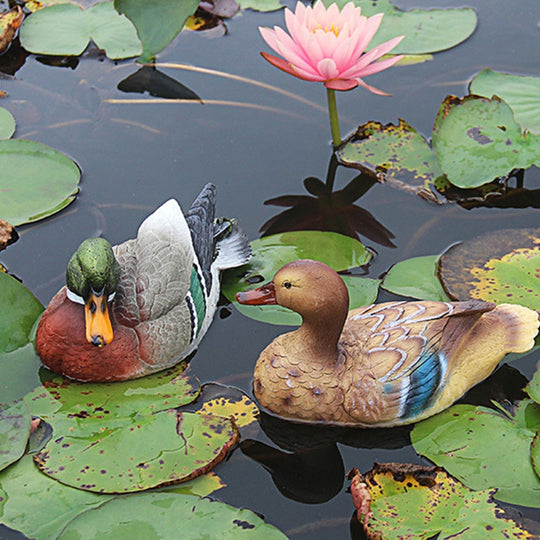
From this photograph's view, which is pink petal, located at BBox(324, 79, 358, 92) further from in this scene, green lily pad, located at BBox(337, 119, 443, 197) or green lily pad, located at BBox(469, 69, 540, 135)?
green lily pad, located at BBox(469, 69, 540, 135)

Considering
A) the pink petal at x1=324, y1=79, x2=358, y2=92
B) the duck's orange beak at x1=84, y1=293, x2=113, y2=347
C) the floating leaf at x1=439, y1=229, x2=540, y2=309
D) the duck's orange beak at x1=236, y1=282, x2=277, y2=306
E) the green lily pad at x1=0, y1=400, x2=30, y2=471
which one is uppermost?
the pink petal at x1=324, y1=79, x2=358, y2=92

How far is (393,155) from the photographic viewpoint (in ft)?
14.4

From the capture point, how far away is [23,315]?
3.51 metres

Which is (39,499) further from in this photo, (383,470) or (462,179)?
(462,179)

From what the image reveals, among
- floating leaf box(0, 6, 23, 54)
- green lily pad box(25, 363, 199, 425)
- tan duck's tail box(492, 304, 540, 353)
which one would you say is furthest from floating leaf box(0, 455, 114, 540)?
floating leaf box(0, 6, 23, 54)

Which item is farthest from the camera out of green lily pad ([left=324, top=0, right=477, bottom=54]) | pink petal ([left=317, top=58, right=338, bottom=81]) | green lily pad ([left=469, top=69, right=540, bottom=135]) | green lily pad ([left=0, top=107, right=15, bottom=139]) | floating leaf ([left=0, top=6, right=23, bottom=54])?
floating leaf ([left=0, top=6, right=23, bottom=54])

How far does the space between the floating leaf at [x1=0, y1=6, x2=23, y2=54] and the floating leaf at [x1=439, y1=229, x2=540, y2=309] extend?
3.17 meters

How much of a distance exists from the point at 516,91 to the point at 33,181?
2649mm

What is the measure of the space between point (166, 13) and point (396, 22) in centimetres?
144

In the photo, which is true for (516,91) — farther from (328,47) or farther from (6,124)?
(6,124)

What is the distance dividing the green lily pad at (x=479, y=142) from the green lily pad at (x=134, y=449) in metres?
1.88

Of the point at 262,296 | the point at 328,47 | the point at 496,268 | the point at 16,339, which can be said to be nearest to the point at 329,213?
the point at 328,47

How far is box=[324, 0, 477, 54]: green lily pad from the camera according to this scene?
5062mm

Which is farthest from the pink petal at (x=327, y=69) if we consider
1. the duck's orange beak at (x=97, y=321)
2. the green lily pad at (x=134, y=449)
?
the green lily pad at (x=134, y=449)
